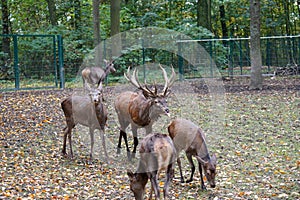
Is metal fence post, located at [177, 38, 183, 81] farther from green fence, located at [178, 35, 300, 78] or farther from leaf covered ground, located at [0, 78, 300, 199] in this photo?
leaf covered ground, located at [0, 78, 300, 199]

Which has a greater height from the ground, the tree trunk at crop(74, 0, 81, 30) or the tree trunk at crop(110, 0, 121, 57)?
the tree trunk at crop(74, 0, 81, 30)

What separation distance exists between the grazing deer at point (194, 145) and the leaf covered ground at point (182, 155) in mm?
356

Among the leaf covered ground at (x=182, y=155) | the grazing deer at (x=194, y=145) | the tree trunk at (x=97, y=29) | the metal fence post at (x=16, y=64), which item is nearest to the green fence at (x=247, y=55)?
the tree trunk at (x=97, y=29)

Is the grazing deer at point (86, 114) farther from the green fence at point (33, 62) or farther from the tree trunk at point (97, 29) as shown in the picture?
the tree trunk at point (97, 29)

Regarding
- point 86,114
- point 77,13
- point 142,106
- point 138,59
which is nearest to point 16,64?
point 138,59

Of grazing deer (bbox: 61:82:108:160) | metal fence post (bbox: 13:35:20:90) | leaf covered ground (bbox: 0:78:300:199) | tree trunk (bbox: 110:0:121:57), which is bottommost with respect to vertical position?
leaf covered ground (bbox: 0:78:300:199)

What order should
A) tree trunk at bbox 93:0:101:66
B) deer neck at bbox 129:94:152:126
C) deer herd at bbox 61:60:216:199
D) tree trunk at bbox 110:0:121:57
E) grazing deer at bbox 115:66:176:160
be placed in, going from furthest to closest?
tree trunk at bbox 110:0:121:57 < tree trunk at bbox 93:0:101:66 < deer neck at bbox 129:94:152:126 < grazing deer at bbox 115:66:176:160 < deer herd at bbox 61:60:216:199

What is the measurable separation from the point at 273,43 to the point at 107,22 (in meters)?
8.26

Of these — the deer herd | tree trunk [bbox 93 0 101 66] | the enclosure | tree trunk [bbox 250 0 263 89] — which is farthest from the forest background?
the deer herd

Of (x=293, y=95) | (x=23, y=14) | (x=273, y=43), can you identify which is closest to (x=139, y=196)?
(x=293, y=95)

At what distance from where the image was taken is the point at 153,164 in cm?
630

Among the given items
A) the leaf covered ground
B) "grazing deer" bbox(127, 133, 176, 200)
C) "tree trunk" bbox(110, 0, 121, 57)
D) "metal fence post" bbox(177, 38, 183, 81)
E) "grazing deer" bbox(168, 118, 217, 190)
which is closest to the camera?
"grazing deer" bbox(127, 133, 176, 200)

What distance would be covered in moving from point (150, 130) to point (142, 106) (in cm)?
48

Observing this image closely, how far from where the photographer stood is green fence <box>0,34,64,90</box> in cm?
1641
